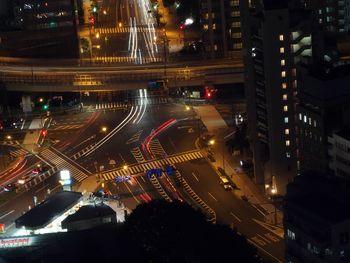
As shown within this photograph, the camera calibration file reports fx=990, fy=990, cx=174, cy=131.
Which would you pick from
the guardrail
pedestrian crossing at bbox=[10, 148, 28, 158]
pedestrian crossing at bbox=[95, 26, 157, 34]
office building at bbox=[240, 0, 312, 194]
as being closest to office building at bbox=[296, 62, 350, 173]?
office building at bbox=[240, 0, 312, 194]

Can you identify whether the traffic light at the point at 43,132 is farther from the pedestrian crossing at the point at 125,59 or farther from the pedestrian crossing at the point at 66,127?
the pedestrian crossing at the point at 125,59

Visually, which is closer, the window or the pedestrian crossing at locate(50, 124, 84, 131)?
the window

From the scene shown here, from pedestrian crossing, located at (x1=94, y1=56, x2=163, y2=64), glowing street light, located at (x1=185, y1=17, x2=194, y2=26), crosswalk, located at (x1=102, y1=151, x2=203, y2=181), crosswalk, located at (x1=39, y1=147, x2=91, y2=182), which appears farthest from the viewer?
glowing street light, located at (x1=185, y1=17, x2=194, y2=26)

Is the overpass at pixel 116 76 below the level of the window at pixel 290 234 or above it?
above

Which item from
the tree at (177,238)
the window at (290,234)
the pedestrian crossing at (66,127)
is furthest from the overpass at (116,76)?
the window at (290,234)

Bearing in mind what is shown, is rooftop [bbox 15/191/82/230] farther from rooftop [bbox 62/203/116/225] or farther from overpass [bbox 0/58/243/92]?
overpass [bbox 0/58/243/92]

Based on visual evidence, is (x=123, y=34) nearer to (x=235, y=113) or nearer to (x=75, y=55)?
(x=75, y=55)

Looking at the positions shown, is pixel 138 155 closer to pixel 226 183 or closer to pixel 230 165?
pixel 230 165
